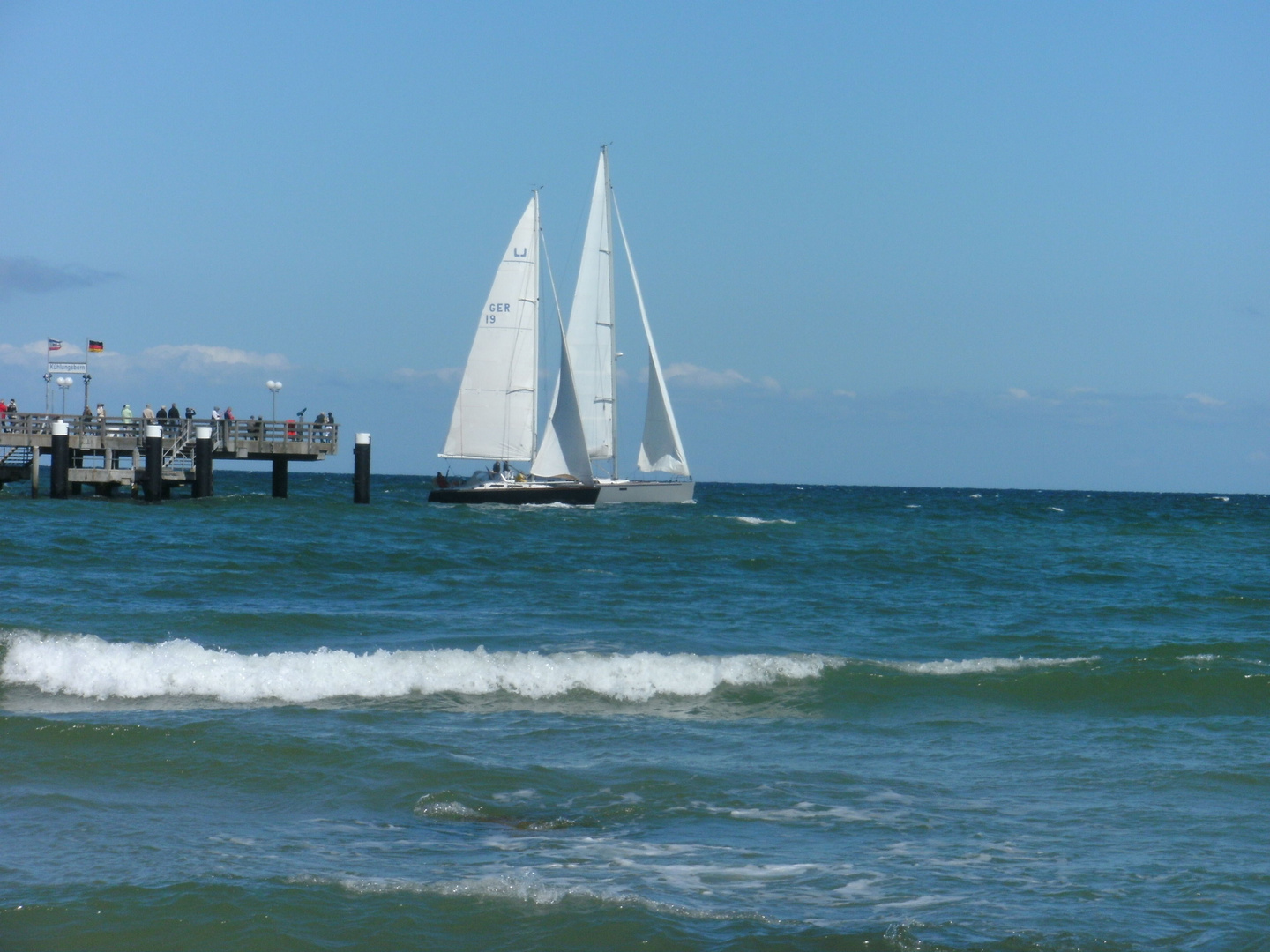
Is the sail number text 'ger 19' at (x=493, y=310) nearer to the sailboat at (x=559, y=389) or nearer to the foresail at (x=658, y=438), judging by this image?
the sailboat at (x=559, y=389)

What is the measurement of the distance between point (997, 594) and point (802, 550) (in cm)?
762

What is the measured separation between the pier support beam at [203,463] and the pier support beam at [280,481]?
4.33m

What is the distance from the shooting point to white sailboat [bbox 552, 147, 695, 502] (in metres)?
43.7

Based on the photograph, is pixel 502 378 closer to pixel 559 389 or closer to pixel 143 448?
pixel 559 389

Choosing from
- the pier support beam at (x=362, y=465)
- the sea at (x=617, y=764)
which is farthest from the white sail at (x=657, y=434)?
the sea at (x=617, y=764)

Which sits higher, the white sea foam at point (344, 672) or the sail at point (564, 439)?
the sail at point (564, 439)

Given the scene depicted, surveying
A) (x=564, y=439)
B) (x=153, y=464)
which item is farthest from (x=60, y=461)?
(x=564, y=439)

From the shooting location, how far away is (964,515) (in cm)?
5394

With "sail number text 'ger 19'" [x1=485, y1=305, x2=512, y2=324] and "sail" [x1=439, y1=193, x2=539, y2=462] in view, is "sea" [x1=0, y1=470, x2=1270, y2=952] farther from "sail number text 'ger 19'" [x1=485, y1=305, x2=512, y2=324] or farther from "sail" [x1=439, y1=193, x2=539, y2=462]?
"sail number text 'ger 19'" [x1=485, y1=305, x2=512, y2=324]

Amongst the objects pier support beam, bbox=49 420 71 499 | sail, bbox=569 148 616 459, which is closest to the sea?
pier support beam, bbox=49 420 71 499

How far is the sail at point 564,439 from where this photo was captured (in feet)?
140

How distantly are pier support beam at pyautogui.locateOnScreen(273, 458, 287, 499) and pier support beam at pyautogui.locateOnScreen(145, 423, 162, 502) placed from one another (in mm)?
6170

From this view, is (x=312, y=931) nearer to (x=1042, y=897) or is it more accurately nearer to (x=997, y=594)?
(x=1042, y=897)

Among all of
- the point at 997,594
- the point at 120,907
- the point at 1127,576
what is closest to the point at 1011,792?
the point at 120,907
